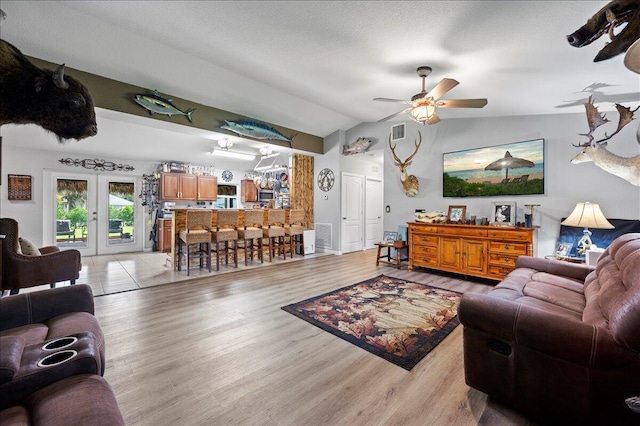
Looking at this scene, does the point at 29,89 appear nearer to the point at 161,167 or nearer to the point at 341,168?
the point at 341,168

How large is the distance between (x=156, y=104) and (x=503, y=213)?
18.5 ft

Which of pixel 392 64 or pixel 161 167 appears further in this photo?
pixel 161 167

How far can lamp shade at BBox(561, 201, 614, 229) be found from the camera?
3.12 meters

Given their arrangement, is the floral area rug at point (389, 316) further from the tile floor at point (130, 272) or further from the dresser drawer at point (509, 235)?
the tile floor at point (130, 272)

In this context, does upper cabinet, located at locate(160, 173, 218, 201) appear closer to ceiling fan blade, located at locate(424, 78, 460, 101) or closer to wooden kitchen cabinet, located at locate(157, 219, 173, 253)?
wooden kitchen cabinet, located at locate(157, 219, 173, 253)

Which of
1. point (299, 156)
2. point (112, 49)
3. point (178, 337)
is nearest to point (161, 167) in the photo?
point (299, 156)

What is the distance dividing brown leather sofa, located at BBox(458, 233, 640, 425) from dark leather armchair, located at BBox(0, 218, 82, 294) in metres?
4.44

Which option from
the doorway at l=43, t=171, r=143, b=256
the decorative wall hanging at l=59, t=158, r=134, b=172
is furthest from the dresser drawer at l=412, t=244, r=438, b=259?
the decorative wall hanging at l=59, t=158, r=134, b=172

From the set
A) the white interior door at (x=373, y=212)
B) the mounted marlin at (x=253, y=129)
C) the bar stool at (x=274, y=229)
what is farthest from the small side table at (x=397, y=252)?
the mounted marlin at (x=253, y=129)

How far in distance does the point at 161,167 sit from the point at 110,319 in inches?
223

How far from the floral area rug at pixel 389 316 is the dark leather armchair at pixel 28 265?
2.85 m

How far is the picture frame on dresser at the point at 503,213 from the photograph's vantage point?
4219 millimetres

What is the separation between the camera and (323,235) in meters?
7.21

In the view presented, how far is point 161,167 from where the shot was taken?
7.51m
